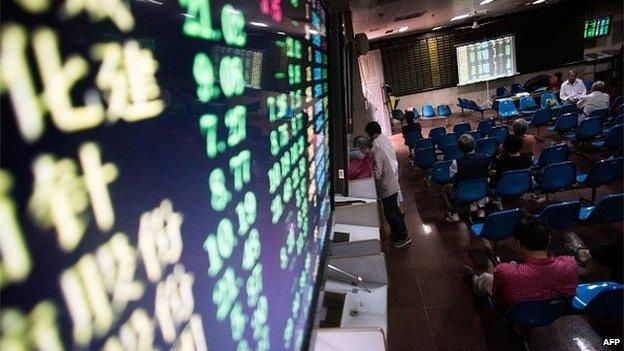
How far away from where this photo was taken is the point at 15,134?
0.83ft

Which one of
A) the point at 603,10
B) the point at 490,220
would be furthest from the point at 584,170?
the point at 603,10

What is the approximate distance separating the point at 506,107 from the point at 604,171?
281 inches

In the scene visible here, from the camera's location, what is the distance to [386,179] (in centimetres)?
445

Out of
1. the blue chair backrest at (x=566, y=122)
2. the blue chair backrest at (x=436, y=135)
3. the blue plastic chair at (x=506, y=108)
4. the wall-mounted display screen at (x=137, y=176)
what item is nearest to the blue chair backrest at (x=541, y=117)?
the blue chair backrest at (x=566, y=122)

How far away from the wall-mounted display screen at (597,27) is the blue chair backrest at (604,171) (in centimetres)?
1111

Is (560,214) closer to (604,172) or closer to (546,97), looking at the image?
(604,172)

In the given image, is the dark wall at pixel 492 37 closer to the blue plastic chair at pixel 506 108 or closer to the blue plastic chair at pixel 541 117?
the blue plastic chair at pixel 506 108

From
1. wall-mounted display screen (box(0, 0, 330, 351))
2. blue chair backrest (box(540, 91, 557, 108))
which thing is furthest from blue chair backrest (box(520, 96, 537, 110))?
wall-mounted display screen (box(0, 0, 330, 351))

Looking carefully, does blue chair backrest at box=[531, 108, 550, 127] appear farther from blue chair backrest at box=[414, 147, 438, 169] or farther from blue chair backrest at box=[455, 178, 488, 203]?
blue chair backrest at box=[455, 178, 488, 203]

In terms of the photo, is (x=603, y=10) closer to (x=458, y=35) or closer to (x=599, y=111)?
(x=458, y=35)

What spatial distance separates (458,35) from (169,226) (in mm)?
15065

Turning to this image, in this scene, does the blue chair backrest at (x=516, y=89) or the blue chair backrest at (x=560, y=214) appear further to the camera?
the blue chair backrest at (x=516, y=89)

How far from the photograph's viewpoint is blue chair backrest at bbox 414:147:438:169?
6551 millimetres

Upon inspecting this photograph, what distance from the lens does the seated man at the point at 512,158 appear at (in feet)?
16.1
